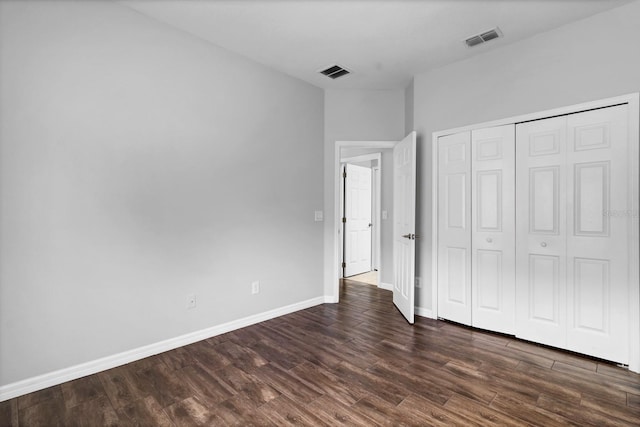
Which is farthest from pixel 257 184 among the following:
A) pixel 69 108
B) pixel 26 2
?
pixel 26 2

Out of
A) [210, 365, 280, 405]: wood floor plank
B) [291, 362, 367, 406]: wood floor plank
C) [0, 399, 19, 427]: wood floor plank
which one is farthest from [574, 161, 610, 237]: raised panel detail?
[0, 399, 19, 427]: wood floor plank

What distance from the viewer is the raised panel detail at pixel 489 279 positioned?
316 cm

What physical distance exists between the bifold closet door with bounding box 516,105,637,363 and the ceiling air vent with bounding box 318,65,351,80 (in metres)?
1.94

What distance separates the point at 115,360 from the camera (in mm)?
2482

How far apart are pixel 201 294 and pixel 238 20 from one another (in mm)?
2474

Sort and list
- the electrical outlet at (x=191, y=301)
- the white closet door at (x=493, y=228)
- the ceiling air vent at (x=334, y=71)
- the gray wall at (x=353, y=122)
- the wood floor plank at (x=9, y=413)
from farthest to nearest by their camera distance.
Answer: the gray wall at (x=353, y=122)
the ceiling air vent at (x=334, y=71)
the white closet door at (x=493, y=228)
the electrical outlet at (x=191, y=301)
the wood floor plank at (x=9, y=413)

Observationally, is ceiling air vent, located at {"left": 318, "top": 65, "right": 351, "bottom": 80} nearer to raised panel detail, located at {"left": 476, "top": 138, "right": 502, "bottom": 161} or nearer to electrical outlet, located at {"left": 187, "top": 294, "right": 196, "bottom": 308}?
raised panel detail, located at {"left": 476, "top": 138, "right": 502, "bottom": 161}

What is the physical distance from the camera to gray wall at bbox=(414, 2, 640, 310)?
2.53 m

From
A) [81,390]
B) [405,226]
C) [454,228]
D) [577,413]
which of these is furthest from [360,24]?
[81,390]

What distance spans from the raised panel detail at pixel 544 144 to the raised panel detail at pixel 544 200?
0.14 m

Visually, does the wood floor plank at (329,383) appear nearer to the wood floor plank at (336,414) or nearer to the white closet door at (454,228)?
the wood floor plank at (336,414)

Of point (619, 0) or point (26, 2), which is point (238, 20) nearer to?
point (26, 2)

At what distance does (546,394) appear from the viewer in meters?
2.13

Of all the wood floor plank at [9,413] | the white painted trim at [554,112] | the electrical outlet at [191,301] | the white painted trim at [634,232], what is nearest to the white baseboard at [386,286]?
the white painted trim at [554,112]
